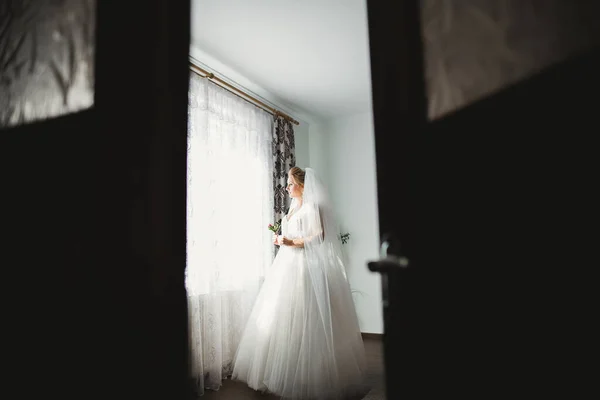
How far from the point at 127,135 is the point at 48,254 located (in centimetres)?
40

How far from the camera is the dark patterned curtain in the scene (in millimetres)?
4355

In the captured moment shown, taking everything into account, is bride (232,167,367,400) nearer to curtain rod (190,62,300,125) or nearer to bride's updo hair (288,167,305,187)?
bride's updo hair (288,167,305,187)

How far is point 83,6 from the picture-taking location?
113 cm

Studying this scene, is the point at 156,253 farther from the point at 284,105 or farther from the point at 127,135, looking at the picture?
the point at 284,105

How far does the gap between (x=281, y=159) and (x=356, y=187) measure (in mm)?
1108

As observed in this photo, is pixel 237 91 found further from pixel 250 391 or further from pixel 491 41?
pixel 491 41

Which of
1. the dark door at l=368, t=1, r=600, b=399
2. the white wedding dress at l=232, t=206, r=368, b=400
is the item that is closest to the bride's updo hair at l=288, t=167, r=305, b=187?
the white wedding dress at l=232, t=206, r=368, b=400

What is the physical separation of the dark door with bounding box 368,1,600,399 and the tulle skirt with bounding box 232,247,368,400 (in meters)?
1.99

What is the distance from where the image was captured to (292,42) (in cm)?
326

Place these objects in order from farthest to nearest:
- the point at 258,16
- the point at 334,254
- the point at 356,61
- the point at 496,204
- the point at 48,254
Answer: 1. the point at 356,61
2. the point at 334,254
3. the point at 258,16
4. the point at 48,254
5. the point at 496,204

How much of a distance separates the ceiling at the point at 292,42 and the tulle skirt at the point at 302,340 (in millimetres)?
1735

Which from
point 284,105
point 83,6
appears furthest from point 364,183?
point 83,6

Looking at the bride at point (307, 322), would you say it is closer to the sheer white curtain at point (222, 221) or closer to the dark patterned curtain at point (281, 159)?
the sheer white curtain at point (222, 221)

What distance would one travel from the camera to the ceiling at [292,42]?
2805 millimetres
